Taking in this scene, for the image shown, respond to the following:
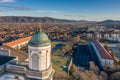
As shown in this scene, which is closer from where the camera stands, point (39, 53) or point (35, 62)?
point (39, 53)


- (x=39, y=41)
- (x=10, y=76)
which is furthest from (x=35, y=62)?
(x=10, y=76)

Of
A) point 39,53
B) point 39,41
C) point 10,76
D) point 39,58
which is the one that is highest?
point 39,41

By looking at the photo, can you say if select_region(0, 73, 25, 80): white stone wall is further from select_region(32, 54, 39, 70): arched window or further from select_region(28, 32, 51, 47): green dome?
→ select_region(28, 32, 51, 47): green dome

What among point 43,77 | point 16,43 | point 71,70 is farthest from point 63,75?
point 16,43

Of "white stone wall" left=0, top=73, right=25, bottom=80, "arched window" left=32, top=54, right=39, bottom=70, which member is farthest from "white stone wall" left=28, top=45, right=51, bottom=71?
"white stone wall" left=0, top=73, right=25, bottom=80

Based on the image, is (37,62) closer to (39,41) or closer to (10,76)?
(39,41)

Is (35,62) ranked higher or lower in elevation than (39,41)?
lower

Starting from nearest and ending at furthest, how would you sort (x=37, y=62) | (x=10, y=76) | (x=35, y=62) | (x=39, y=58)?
(x=39, y=58) < (x=37, y=62) < (x=35, y=62) < (x=10, y=76)

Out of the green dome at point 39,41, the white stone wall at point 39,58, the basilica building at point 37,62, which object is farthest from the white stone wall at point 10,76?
the green dome at point 39,41

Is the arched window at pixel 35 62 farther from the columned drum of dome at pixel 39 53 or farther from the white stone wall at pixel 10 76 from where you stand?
the white stone wall at pixel 10 76

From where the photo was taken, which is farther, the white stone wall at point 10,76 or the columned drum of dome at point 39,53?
the white stone wall at point 10,76

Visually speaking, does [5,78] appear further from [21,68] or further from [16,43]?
[16,43]

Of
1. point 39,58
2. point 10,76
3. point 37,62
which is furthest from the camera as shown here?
point 10,76
